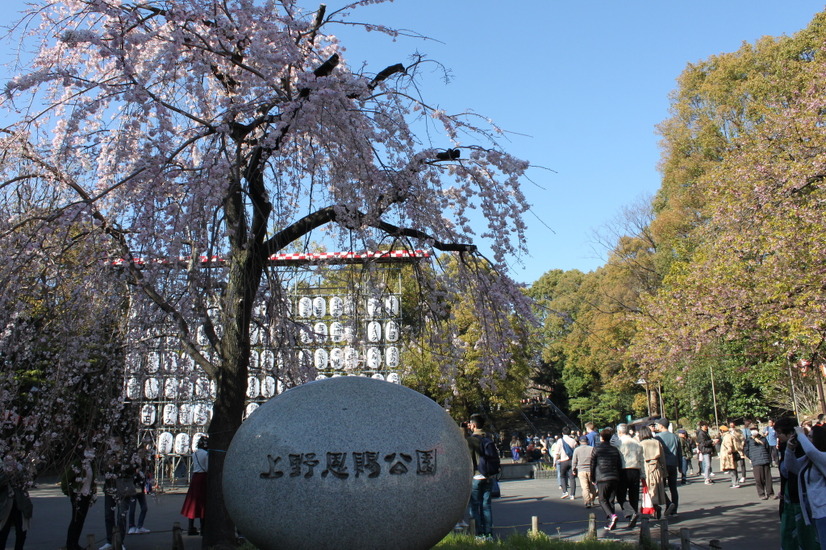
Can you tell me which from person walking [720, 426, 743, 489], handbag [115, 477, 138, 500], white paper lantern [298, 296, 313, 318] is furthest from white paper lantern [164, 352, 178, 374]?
white paper lantern [298, 296, 313, 318]

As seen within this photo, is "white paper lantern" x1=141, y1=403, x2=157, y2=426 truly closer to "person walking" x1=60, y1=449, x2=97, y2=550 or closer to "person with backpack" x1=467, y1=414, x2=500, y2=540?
"person walking" x1=60, y1=449, x2=97, y2=550

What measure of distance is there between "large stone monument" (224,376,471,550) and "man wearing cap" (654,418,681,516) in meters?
8.24

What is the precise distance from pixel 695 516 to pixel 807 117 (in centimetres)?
1126

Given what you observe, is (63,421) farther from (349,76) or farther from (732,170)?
(732,170)

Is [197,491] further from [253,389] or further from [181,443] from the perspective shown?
[181,443]

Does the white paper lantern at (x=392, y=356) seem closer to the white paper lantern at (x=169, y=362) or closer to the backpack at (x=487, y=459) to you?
the white paper lantern at (x=169, y=362)

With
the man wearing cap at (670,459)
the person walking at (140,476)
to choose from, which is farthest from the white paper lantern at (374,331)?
the person walking at (140,476)

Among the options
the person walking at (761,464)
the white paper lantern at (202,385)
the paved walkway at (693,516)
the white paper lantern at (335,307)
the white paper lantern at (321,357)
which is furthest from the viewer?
the white paper lantern at (321,357)

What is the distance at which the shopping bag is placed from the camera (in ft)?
40.2

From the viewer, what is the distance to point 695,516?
12375mm

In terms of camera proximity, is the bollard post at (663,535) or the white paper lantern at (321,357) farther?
the white paper lantern at (321,357)

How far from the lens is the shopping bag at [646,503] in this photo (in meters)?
12.3

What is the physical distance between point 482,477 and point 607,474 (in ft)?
7.68

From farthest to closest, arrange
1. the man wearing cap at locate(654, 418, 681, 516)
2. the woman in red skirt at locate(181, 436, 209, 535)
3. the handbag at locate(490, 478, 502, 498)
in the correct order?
the man wearing cap at locate(654, 418, 681, 516)
the woman in red skirt at locate(181, 436, 209, 535)
the handbag at locate(490, 478, 502, 498)
